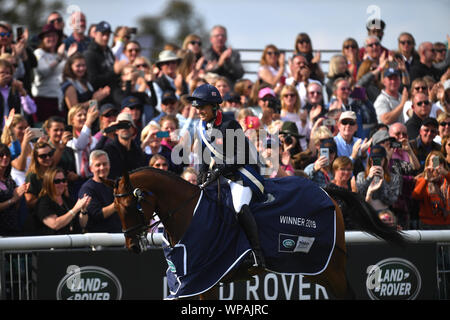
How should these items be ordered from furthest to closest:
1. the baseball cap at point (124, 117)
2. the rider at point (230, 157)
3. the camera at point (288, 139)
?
the camera at point (288, 139) → the baseball cap at point (124, 117) → the rider at point (230, 157)

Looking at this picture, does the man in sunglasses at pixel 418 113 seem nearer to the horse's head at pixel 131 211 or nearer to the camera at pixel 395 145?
the camera at pixel 395 145

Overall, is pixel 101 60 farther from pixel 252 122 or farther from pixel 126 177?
pixel 126 177

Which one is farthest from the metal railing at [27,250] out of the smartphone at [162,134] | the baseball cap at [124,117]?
the baseball cap at [124,117]

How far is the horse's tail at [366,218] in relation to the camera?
1088 centimetres

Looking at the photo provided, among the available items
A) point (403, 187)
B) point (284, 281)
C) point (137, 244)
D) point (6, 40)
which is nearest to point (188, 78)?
point (6, 40)

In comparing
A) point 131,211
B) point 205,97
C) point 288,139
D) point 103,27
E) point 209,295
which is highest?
point 103,27

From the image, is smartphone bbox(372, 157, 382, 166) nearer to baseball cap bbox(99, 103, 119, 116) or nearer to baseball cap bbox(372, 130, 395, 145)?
baseball cap bbox(372, 130, 395, 145)

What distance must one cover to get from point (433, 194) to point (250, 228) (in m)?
3.96

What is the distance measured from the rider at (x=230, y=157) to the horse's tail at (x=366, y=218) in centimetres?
131

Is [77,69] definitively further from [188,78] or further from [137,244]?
[137,244]

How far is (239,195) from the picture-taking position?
33.0ft

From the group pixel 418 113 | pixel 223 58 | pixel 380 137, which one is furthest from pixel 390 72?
pixel 223 58

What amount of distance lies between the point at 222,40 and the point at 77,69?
3.67 meters

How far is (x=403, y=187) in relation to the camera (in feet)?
43.2
